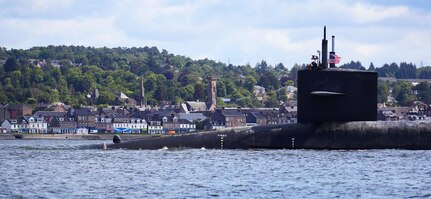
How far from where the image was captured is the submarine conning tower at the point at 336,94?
49031 mm

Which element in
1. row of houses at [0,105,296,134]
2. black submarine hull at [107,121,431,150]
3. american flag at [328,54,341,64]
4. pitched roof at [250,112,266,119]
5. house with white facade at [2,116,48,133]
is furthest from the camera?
pitched roof at [250,112,266,119]

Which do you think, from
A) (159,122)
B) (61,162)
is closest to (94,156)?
(61,162)

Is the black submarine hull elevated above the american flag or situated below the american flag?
below

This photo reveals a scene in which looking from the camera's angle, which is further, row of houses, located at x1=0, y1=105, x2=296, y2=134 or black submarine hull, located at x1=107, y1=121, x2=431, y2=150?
row of houses, located at x1=0, y1=105, x2=296, y2=134

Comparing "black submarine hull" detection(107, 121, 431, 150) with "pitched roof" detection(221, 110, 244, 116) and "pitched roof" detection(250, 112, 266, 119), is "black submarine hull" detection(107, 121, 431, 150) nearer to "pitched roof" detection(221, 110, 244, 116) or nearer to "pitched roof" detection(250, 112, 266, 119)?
"pitched roof" detection(221, 110, 244, 116)

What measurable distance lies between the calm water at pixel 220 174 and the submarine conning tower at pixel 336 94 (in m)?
1.78

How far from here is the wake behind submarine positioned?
1919 inches

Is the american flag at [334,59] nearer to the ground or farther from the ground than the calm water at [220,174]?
farther from the ground

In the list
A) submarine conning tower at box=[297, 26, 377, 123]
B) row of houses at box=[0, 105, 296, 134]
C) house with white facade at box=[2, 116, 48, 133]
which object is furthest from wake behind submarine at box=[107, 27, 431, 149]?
house with white facade at box=[2, 116, 48, 133]

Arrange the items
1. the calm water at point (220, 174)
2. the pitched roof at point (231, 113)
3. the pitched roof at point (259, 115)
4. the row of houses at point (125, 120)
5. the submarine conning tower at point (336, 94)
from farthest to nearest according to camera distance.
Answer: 1. the pitched roof at point (259, 115)
2. the pitched roof at point (231, 113)
3. the row of houses at point (125, 120)
4. the submarine conning tower at point (336, 94)
5. the calm water at point (220, 174)

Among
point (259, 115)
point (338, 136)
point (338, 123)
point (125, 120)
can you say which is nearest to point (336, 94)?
point (338, 123)

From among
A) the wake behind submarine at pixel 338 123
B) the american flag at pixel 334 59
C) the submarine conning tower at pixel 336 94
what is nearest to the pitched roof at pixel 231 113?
the american flag at pixel 334 59

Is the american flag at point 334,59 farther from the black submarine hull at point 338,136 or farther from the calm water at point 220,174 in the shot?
the calm water at point 220,174

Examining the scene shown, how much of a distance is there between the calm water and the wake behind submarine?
21.3 inches
